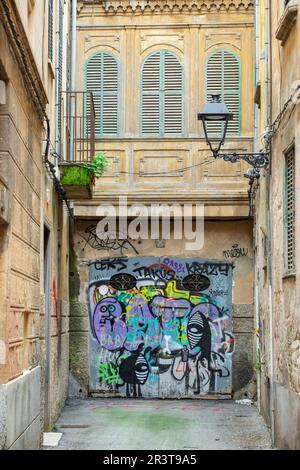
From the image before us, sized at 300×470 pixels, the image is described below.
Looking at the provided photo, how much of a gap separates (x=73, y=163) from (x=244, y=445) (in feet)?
18.4

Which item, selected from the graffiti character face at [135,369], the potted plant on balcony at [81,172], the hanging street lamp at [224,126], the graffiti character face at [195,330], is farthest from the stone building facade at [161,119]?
the hanging street lamp at [224,126]

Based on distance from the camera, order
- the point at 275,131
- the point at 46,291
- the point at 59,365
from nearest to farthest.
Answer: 1. the point at 275,131
2. the point at 46,291
3. the point at 59,365

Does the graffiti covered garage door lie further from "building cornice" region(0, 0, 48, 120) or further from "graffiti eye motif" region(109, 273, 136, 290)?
"building cornice" region(0, 0, 48, 120)

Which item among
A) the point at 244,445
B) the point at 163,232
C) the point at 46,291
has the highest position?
the point at 163,232

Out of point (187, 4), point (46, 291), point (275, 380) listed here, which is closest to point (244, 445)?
point (275, 380)

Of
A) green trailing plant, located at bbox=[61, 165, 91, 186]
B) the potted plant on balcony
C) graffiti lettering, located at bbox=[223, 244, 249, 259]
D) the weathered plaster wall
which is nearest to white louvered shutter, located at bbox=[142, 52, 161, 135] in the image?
the weathered plaster wall

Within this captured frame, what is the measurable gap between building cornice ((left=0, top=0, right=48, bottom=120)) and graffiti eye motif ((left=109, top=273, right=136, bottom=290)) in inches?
299

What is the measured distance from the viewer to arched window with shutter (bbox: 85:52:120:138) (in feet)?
62.3

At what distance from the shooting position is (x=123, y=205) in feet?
60.6

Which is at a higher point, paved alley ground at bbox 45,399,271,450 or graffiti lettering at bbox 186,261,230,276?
graffiti lettering at bbox 186,261,230,276

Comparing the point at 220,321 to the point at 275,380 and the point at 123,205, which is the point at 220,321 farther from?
the point at 275,380

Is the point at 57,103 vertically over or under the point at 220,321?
over

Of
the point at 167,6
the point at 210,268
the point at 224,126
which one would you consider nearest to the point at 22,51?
the point at 224,126

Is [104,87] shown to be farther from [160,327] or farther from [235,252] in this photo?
[160,327]
